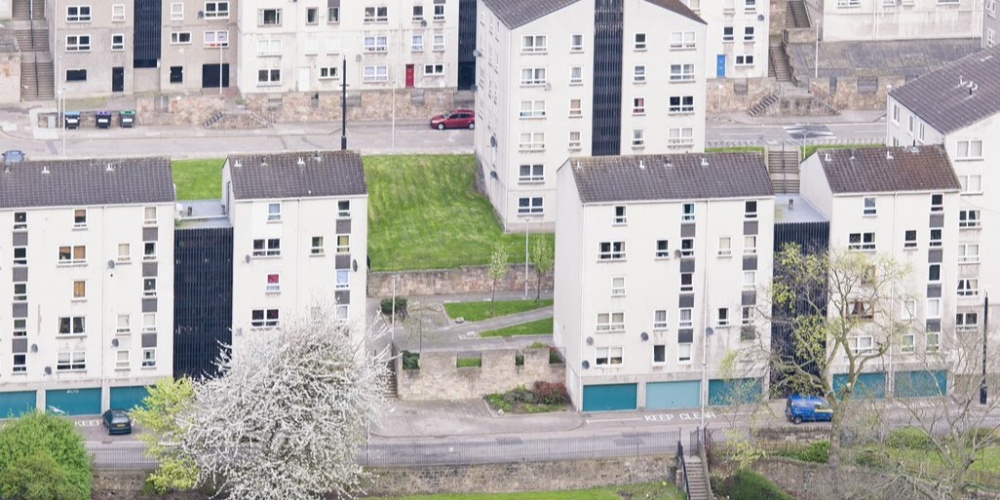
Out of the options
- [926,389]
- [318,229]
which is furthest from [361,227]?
[926,389]

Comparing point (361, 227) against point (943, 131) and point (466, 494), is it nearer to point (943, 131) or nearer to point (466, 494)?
point (466, 494)

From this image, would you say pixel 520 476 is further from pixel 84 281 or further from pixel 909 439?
pixel 84 281

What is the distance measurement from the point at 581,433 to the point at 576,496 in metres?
5.11

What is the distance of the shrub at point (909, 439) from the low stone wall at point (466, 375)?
19.7m

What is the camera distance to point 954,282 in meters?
196

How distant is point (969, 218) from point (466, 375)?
28.9 meters

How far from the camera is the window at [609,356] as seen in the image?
633ft

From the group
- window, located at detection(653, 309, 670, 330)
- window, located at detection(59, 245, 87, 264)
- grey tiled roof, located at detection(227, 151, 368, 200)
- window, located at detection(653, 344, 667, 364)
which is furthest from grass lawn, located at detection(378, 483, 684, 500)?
window, located at detection(59, 245, 87, 264)

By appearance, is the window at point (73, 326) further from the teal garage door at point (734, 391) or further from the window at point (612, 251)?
the teal garage door at point (734, 391)

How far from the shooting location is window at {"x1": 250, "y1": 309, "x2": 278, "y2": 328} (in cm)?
19012

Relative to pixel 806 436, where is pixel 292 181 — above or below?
above

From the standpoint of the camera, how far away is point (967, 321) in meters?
199

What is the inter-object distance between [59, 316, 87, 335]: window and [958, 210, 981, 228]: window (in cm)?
4764

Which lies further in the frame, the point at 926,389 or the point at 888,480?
the point at 926,389
